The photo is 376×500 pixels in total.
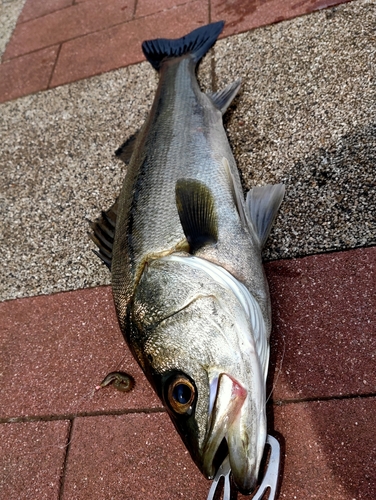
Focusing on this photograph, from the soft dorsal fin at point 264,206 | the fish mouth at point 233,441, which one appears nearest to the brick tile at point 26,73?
the soft dorsal fin at point 264,206

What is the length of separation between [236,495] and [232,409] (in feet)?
2.34

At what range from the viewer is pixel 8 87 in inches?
186

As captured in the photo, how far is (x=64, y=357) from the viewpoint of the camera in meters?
2.80

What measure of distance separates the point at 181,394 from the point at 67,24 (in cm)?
485

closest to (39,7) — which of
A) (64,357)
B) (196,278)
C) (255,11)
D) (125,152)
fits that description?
(255,11)

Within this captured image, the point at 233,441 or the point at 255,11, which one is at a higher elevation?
the point at 255,11

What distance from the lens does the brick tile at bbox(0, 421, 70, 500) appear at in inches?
95.8

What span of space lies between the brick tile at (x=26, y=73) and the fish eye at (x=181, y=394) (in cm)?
384

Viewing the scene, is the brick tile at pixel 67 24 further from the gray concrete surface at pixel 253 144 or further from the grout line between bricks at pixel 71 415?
the grout line between bricks at pixel 71 415

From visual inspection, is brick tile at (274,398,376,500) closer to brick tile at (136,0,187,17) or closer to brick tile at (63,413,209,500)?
brick tile at (63,413,209,500)

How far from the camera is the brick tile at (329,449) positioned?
6.49 ft

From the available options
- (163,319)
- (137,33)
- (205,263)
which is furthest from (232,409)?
(137,33)

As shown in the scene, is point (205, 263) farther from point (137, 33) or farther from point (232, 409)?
point (137, 33)

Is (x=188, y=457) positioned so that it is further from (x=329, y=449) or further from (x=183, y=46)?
(x=183, y=46)
